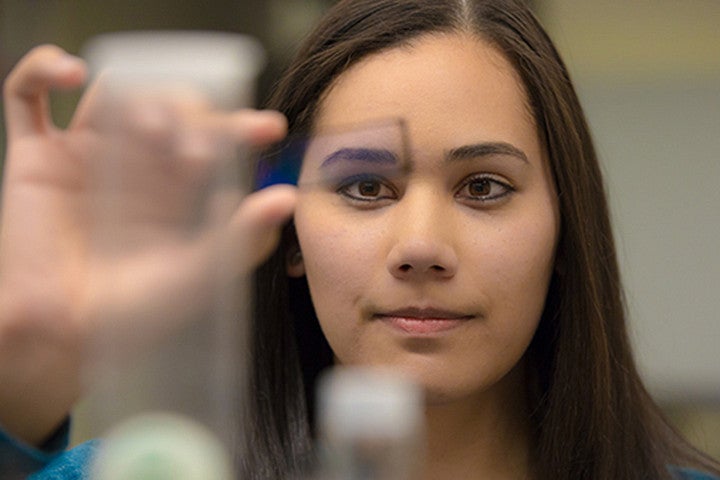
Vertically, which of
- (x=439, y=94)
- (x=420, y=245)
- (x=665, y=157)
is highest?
(x=665, y=157)

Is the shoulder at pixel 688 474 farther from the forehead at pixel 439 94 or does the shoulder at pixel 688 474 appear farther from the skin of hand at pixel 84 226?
the skin of hand at pixel 84 226

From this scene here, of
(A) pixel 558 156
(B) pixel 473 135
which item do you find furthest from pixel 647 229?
(B) pixel 473 135

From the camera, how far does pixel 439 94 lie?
70 centimetres

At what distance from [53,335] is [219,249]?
0.43ft

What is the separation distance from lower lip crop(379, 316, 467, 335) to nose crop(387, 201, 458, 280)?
0.20ft

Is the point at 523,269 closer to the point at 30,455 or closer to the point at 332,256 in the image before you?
the point at 332,256

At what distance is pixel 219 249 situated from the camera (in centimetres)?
39

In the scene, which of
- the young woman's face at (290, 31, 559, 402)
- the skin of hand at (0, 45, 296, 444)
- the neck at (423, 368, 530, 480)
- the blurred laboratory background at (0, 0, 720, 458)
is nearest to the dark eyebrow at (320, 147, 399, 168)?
the young woman's face at (290, 31, 559, 402)

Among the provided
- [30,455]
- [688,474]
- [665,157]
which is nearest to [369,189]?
[30,455]

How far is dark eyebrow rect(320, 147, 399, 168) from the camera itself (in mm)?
581

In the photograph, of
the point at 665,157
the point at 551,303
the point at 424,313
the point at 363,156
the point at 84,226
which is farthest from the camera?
the point at 665,157

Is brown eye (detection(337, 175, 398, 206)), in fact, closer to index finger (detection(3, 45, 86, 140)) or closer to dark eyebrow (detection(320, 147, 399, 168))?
dark eyebrow (detection(320, 147, 399, 168))

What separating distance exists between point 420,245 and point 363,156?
60mm

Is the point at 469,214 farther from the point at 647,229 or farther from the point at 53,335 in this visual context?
the point at 647,229
